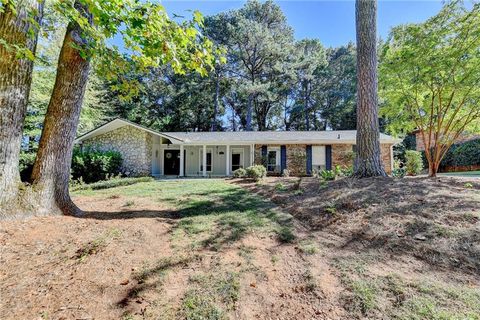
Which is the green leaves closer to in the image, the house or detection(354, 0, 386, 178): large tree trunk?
detection(354, 0, 386, 178): large tree trunk

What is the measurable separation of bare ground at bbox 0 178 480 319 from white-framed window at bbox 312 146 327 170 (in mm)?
10952

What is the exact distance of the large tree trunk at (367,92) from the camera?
664 centimetres

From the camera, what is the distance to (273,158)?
16.2 m

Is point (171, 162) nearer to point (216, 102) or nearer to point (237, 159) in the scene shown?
point (237, 159)

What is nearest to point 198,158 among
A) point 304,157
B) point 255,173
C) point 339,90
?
point 304,157

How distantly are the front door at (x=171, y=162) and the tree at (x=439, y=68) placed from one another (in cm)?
1353

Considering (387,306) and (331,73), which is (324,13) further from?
(331,73)

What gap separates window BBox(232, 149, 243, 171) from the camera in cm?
1758

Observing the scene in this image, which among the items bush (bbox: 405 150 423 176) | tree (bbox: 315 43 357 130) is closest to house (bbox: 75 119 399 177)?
bush (bbox: 405 150 423 176)

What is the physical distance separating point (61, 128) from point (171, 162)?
14.1 metres

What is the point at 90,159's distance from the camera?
12.9 meters

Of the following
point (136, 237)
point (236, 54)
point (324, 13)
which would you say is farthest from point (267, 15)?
point (136, 237)

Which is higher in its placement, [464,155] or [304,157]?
[464,155]

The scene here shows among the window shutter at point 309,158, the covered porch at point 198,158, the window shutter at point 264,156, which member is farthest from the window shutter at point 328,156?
the covered porch at point 198,158
